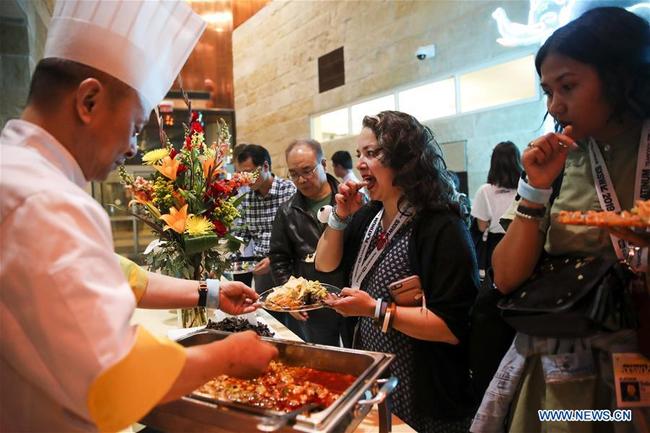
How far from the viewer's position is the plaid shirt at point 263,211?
3449 mm

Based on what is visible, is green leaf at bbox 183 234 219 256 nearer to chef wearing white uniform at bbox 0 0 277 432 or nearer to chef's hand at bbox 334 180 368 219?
chef's hand at bbox 334 180 368 219

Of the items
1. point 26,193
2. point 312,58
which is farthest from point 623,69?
point 312,58

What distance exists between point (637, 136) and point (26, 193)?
127 centimetres

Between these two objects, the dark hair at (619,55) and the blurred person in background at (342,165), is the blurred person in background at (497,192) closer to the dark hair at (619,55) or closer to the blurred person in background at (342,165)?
the blurred person in background at (342,165)

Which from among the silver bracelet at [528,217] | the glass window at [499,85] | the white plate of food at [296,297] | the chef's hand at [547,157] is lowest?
the white plate of food at [296,297]

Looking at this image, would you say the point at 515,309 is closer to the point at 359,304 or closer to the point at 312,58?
the point at 359,304

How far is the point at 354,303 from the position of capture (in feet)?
4.36

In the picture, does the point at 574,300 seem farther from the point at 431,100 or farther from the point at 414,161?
the point at 431,100

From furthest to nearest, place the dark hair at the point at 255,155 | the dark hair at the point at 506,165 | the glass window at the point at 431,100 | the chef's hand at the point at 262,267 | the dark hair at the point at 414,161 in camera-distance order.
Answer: the glass window at the point at 431,100, the dark hair at the point at 255,155, the dark hair at the point at 506,165, the chef's hand at the point at 262,267, the dark hair at the point at 414,161

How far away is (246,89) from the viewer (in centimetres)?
977

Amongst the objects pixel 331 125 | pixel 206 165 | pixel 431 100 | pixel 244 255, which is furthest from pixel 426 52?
pixel 206 165

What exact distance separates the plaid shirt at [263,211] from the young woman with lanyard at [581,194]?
8.14 ft

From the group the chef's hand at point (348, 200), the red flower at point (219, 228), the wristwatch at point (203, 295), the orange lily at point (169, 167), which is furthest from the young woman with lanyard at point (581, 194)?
the orange lily at point (169, 167)

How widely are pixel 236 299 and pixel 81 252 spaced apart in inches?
34.7
